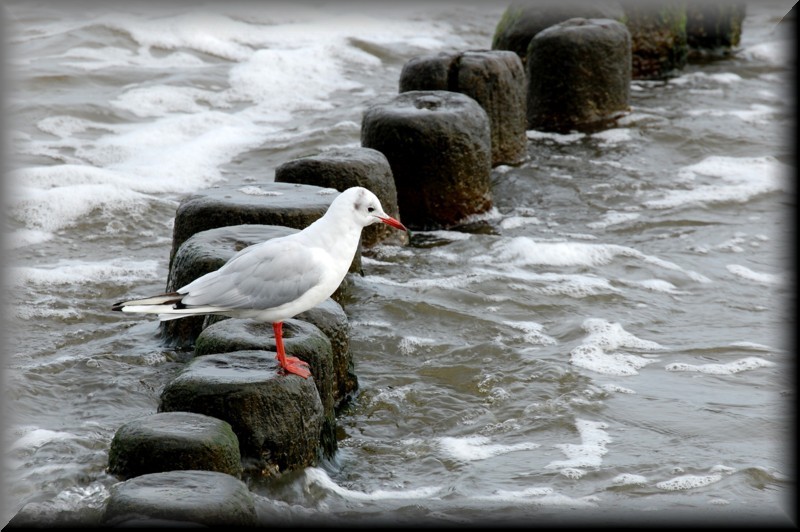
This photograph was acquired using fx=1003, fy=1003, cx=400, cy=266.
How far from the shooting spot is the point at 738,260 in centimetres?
Result: 737

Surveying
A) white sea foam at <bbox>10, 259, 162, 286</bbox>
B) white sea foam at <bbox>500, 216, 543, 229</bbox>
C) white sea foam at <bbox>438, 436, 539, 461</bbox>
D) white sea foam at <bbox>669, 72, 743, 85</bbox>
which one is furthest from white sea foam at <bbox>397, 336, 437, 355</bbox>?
white sea foam at <bbox>669, 72, 743, 85</bbox>

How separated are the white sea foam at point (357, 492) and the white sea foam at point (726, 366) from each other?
6.39 ft

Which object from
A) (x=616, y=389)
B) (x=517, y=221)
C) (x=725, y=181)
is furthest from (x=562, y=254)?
(x=725, y=181)

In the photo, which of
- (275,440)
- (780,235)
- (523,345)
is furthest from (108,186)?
(780,235)

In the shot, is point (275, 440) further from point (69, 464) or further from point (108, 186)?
point (108, 186)

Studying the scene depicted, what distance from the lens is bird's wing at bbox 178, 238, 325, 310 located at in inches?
166

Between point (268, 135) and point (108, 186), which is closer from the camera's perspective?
point (108, 186)

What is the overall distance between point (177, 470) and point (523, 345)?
2.73 m

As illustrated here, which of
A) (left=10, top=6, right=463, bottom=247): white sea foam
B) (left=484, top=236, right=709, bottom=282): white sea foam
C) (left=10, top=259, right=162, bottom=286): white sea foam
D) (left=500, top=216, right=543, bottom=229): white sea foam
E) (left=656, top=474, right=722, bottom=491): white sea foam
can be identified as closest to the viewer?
(left=656, top=474, right=722, bottom=491): white sea foam

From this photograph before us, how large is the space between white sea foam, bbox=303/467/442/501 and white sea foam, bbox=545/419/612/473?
0.61 m

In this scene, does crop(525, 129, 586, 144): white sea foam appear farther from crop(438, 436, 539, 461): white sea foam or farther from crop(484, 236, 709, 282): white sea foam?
crop(438, 436, 539, 461): white sea foam

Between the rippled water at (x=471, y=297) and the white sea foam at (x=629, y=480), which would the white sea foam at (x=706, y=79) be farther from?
the white sea foam at (x=629, y=480)

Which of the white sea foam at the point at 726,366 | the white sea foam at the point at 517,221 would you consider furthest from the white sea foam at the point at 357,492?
the white sea foam at the point at 517,221

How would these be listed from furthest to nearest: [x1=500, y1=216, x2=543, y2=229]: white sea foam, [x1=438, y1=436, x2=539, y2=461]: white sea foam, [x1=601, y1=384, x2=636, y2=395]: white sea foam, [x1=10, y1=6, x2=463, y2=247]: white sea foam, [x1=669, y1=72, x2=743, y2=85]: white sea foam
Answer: [x1=669, y1=72, x2=743, y2=85]: white sea foam
[x1=10, y1=6, x2=463, y2=247]: white sea foam
[x1=500, y1=216, x2=543, y2=229]: white sea foam
[x1=601, y1=384, x2=636, y2=395]: white sea foam
[x1=438, y1=436, x2=539, y2=461]: white sea foam
